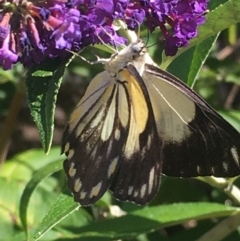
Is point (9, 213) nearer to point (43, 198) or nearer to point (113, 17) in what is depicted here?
point (43, 198)

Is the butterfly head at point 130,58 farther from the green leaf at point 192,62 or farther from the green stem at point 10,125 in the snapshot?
the green stem at point 10,125

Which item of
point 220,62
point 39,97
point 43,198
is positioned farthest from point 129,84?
point 220,62

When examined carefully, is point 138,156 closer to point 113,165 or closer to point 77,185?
point 113,165

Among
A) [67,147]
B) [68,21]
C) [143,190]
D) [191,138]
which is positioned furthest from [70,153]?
[68,21]

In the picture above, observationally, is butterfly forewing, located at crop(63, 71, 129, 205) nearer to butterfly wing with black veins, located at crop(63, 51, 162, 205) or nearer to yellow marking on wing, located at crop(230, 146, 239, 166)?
butterfly wing with black veins, located at crop(63, 51, 162, 205)

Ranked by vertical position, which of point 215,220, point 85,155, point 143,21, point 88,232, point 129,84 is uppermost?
point 143,21

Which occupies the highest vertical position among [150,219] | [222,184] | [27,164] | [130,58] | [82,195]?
[130,58]

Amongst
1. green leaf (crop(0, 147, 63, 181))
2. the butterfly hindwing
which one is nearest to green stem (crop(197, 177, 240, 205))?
the butterfly hindwing
